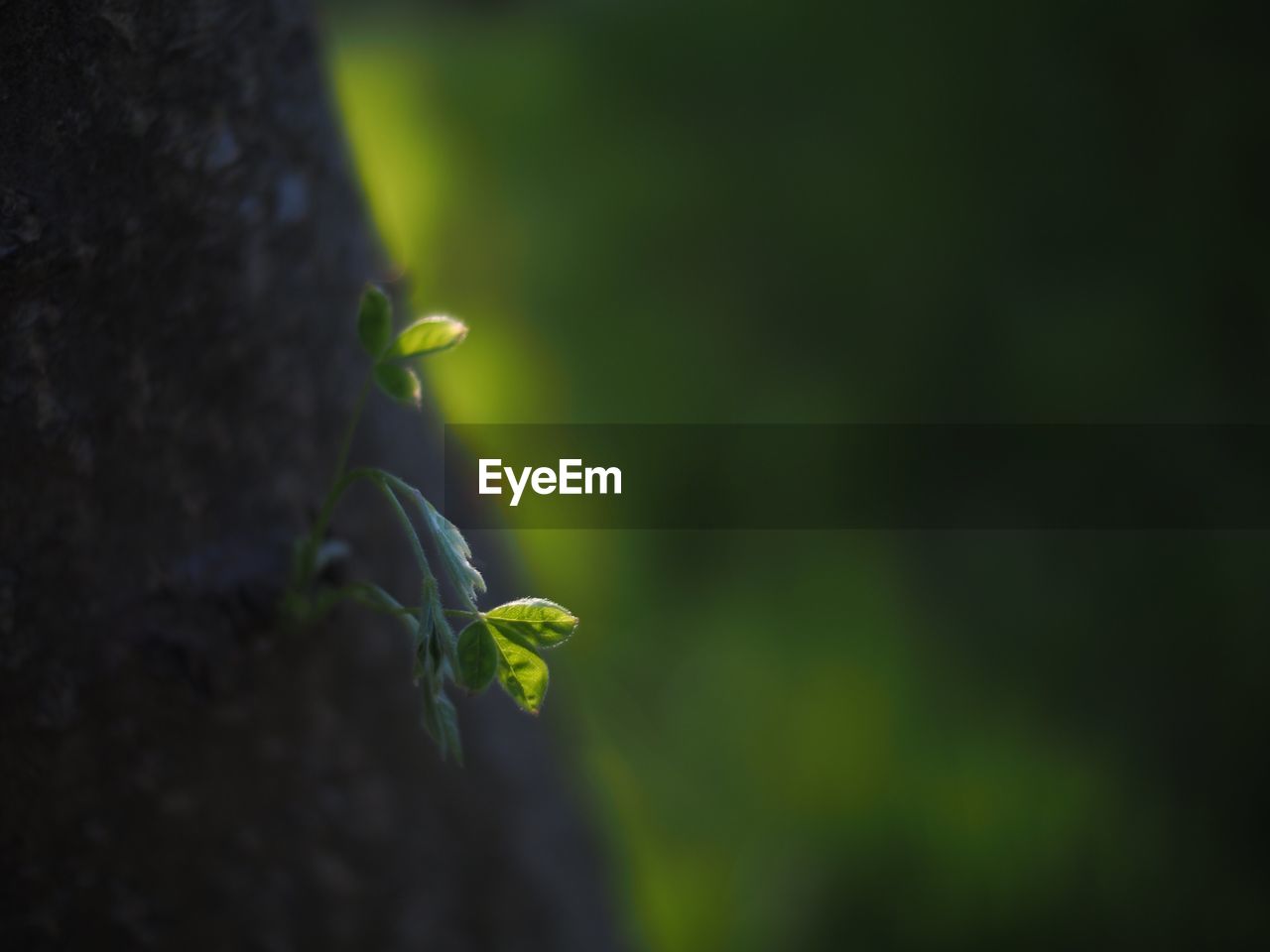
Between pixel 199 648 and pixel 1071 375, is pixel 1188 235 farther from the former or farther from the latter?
pixel 199 648

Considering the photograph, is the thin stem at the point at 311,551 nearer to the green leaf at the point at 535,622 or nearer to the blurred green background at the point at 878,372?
the green leaf at the point at 535,622

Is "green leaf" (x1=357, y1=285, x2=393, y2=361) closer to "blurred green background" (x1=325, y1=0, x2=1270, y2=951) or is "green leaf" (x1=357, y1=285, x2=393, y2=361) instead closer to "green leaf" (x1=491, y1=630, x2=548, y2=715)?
"green leaf" (x1=491, y1=630, x2=548, y2=715)

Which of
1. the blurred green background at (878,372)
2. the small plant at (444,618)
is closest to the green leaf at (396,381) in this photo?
the small plant at (444,618)

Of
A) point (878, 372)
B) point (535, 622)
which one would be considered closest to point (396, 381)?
point (535, 622)

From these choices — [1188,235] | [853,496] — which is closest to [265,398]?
[853,496]

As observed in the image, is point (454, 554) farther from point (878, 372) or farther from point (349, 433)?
point (878, 372)

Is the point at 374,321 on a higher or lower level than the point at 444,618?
higher
